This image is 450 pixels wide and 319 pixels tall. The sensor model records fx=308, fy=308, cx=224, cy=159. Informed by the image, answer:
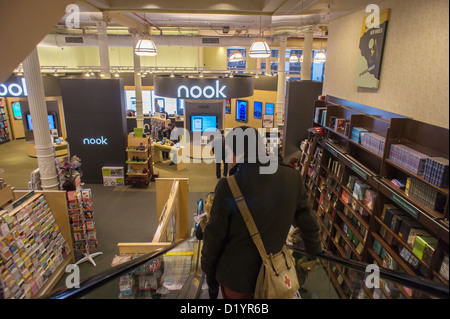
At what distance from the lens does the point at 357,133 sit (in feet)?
14.3

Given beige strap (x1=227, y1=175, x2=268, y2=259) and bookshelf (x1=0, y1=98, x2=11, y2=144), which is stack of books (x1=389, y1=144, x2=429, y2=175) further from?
bookshelf (x1=0, y1=98, x2=11, y2=144)

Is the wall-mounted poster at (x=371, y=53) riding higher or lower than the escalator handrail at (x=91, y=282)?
higher

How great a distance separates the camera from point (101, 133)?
966cm

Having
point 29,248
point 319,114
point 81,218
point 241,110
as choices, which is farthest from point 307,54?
point 29,248

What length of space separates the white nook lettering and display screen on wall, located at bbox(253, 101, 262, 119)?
9.78m

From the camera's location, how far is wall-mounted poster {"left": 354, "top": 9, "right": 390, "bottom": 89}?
146 inches

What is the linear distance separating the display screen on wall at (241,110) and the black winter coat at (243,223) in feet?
53.0

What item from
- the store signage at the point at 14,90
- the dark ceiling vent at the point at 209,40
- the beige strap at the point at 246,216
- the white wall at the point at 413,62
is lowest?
the beige strap at the point at 246,216

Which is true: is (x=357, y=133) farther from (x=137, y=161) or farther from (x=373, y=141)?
(x=137, y=161)

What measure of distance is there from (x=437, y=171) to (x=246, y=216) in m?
1.78

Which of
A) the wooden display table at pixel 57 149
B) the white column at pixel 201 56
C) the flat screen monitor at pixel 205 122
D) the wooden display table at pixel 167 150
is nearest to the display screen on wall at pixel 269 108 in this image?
the flat screen monitor at pixel 205 122

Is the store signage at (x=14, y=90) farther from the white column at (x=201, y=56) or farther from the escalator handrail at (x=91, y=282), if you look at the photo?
the white column at (x=201, y=56)

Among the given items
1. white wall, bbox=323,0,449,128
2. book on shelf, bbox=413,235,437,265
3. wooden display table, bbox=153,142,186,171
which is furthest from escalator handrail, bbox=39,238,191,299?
wooden display table, bbox=153,142,186,171

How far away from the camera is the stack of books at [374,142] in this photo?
12.1 ft
